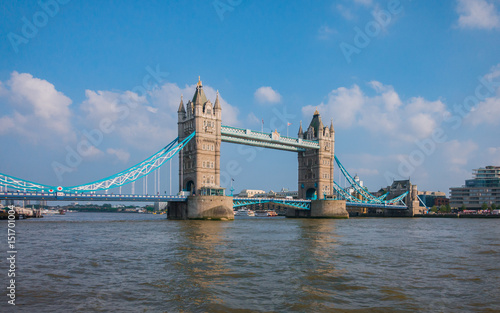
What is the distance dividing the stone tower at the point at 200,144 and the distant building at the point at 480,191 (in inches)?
3991

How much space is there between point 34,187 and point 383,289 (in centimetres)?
5528

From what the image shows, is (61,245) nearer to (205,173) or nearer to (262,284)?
(262,284)

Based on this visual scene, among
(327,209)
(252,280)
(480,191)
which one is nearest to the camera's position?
(252,280)

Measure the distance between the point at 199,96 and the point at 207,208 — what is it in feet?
67.8

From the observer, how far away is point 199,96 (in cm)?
7281

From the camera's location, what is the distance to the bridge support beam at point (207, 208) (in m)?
66.4

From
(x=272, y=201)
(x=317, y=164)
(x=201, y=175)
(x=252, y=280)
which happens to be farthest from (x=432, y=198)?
(x=252, y=280)

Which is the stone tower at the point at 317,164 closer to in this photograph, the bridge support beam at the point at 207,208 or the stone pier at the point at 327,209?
the stone pier at the point at 327,209

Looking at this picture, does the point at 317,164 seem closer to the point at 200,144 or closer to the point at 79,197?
the point at 200,144


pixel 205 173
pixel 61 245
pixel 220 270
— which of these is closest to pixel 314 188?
pixel 205 173

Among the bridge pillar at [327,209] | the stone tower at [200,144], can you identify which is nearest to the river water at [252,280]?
the stone tower at [200,144]

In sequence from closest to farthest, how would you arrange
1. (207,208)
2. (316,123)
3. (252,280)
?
1. (252,280)
2. (207,208)
3. (316,123)

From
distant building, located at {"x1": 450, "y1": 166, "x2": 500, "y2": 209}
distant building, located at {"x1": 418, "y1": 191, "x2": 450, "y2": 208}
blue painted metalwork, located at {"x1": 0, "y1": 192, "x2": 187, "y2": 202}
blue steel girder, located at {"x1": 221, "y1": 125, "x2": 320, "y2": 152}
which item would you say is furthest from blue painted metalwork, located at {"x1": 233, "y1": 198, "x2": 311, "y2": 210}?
distant building, located at {"x1": 418, "y1": 191, "x2": 450, "y2": 208}

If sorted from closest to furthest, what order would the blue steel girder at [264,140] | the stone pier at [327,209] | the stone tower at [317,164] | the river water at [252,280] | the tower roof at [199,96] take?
the river water at [252,280]
the tower roof at [199,96]
the blue steel girder at [264,140]
the stone pier at [327,209]
the stone tower at [317,164]
